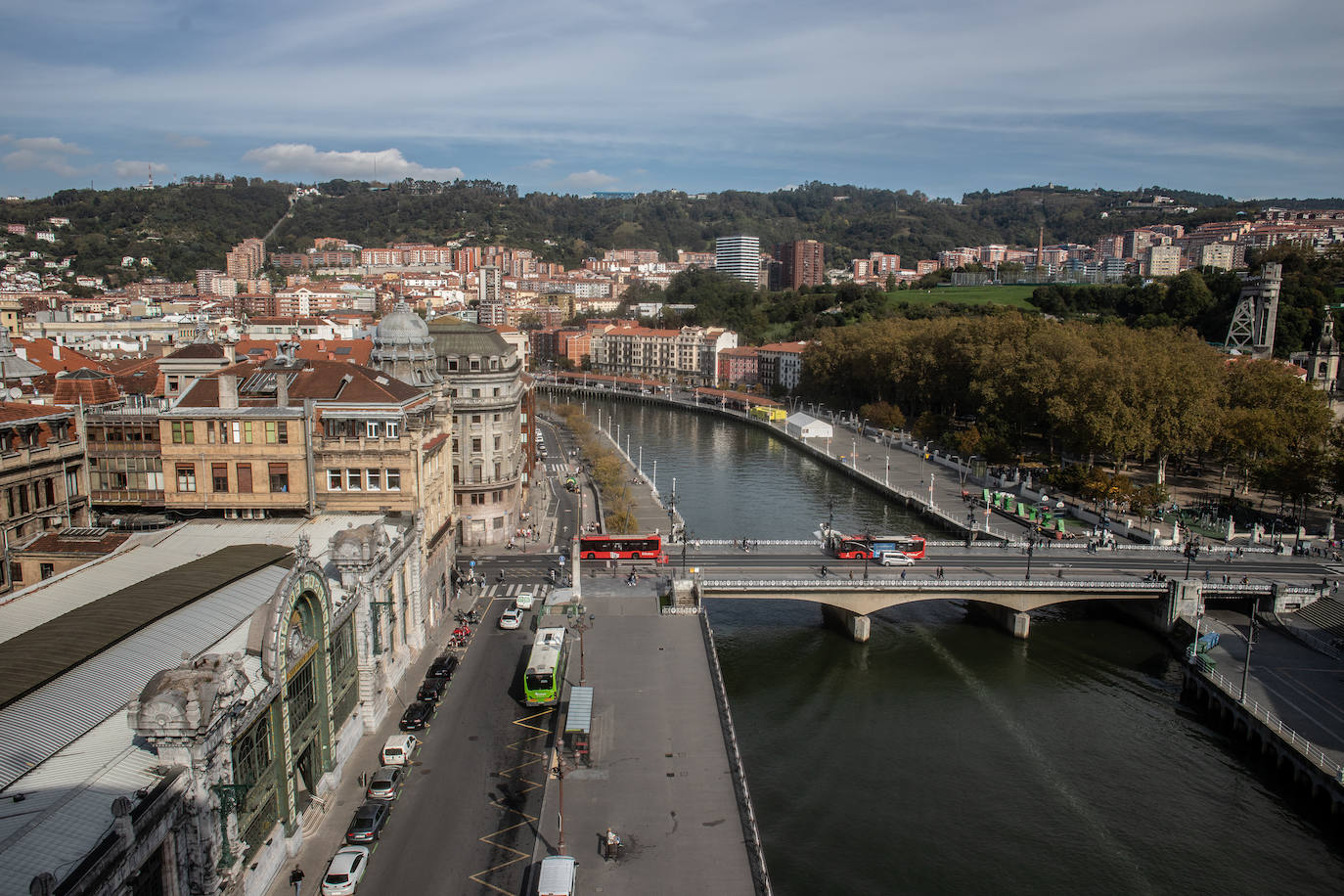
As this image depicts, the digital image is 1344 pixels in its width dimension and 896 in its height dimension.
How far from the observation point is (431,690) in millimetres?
30438

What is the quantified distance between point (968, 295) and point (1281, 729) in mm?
143321

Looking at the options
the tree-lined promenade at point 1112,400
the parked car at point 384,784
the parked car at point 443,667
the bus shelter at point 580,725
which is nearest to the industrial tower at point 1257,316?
the tree-lined promenade at point 1112,400

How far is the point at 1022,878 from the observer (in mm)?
24844

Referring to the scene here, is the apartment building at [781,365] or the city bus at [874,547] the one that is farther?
the apartment building at [781,365]

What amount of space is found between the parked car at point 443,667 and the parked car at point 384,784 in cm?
684

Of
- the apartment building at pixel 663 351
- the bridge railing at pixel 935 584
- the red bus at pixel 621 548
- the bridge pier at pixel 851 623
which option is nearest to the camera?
the bridge railing at pixel 935 584

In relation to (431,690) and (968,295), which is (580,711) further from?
(968,295)

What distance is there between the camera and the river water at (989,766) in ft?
83.1

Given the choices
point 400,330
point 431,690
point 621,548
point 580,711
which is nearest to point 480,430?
point 400,330

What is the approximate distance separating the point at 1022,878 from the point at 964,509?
38022 mm

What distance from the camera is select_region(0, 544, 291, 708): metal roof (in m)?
17.9

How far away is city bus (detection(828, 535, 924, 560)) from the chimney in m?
27.2

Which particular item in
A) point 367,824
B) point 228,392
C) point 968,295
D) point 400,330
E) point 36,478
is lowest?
point 367,824

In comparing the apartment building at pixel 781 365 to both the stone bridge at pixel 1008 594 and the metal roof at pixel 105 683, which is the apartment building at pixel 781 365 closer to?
the stone bridge at pixel 1008 594
